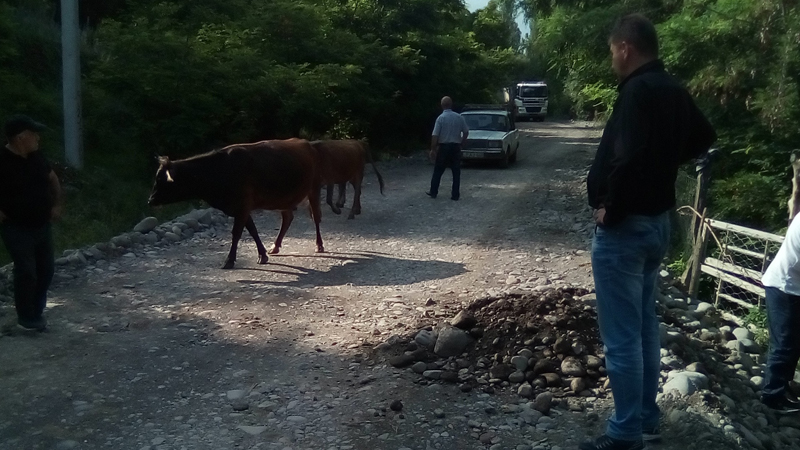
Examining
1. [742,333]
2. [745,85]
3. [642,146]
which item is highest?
[745,85]

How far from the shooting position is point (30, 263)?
7.14 metres

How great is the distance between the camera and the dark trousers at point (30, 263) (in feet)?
23.2

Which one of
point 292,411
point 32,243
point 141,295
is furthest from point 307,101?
point 292,411

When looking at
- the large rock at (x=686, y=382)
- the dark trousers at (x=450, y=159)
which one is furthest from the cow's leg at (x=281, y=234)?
the large rock at (x=686, y=382)

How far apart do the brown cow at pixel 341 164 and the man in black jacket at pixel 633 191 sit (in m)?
8.95

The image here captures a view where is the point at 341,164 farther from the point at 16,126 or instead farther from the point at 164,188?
the point at 16,126

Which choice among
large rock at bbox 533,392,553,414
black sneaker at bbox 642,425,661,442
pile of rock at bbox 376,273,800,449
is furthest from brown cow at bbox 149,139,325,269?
black sneaker at bbox 642,425,661,442

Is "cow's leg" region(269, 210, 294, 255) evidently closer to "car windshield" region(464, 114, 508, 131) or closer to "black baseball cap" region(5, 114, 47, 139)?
"black baseball cap" region(5, 114, 47, 139)

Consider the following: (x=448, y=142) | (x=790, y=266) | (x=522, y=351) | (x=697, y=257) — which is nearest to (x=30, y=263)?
(x=522, y=351)

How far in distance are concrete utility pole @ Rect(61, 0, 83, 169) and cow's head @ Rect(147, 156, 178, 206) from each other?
4448 millimetres

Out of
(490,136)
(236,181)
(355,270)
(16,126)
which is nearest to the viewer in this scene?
(16,126)

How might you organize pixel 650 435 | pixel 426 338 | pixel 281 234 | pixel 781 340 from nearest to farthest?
pixel 650 435, pixel 781 340, pixel 426 338, pixel 281 234

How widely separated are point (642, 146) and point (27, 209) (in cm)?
518

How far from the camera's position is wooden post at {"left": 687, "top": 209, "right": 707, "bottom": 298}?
1015 centimetres
